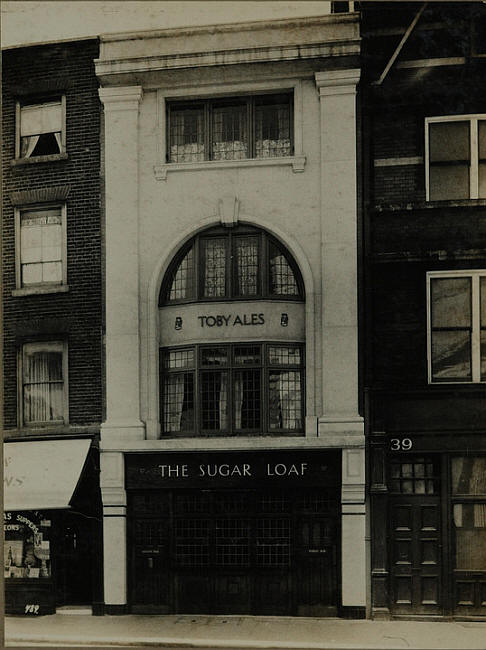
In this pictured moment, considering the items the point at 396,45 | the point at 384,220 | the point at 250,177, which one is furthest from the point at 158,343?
the point at 396,45

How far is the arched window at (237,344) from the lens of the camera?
7199mm

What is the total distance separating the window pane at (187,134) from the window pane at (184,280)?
81cm

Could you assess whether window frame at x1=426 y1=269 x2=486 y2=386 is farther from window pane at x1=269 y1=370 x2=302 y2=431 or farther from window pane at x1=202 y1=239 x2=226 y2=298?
window pane at x1=202 y1=239 x2=226 y2=298

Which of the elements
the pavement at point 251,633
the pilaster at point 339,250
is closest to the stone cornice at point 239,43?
the pilaster at point 339,250

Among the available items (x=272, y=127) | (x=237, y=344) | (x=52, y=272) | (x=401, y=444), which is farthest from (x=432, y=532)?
(x=52, y=272)

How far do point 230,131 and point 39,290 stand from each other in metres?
2.19

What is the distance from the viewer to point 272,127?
7281 millimetres

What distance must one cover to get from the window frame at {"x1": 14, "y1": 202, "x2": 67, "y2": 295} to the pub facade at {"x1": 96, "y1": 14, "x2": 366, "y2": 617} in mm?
579

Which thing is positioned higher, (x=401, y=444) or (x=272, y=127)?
(x=272, y=127)

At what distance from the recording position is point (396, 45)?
7074 millimetres

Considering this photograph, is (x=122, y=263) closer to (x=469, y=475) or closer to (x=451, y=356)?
(x=451, y=356)

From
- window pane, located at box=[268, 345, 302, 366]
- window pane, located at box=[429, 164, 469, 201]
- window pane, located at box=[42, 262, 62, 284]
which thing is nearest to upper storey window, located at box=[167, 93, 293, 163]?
window pane, located at box=[429, 164, 469, 201]

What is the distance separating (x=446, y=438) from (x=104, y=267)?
3.33 m

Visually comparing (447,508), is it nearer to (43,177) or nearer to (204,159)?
(204,159)
